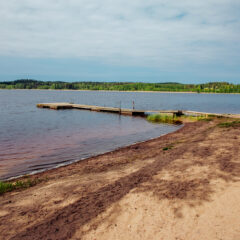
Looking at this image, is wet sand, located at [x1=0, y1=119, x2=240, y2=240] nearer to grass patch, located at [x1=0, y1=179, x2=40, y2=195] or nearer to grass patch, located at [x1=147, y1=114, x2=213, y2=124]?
grass patch, located at [x1=0, y1=179, x2=40, y2=195]

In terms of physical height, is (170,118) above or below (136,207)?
below

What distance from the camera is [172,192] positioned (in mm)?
7098

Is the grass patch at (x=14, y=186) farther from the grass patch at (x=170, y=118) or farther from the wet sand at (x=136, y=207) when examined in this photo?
the grass patch at (x=170, y=118)

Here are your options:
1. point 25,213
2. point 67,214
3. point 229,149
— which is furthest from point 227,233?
point 229,149

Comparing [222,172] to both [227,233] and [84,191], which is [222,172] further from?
[84,191]

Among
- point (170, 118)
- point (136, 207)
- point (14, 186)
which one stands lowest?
point (14, 186)

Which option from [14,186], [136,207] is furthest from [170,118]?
[136,207]

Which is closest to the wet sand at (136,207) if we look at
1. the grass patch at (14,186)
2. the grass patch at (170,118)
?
the grass patch at (14,186)

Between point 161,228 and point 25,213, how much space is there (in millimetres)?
3927

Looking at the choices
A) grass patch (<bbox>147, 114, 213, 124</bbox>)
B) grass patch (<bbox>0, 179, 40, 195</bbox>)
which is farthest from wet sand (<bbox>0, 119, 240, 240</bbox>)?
grass patch (<bbox>147, 114, 213, 124</bbox>)

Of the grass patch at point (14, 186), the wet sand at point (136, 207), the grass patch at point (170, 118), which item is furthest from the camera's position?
the grass patch at point (170, 118)

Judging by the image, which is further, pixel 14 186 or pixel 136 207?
pixel 14 186

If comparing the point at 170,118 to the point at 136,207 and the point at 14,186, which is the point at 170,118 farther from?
the point at 136,207

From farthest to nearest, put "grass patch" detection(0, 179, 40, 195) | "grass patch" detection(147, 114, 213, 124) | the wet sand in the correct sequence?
"grass patch" detection(147, 114, 213, 124) → "grass patch" detection(0, 179, 40, 195) → the wet sand
